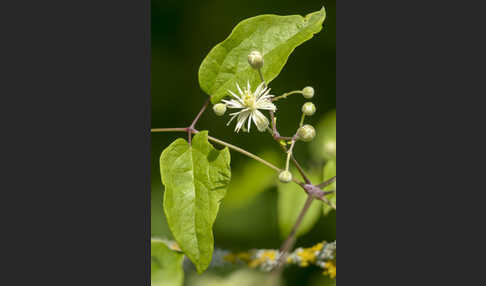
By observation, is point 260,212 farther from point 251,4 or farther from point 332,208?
point 251,4

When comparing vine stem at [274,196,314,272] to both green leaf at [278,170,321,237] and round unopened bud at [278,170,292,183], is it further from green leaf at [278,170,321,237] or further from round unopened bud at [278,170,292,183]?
round unopened bud at [278,170,292,183]

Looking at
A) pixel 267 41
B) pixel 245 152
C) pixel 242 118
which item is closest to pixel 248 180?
pixel 245 152

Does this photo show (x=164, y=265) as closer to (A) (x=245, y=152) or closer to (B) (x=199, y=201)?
(B) (x=199, y=201)

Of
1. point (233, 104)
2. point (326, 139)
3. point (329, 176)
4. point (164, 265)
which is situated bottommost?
point (164, 265)

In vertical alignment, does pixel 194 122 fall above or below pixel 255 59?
below

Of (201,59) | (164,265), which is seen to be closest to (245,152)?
(201,59)

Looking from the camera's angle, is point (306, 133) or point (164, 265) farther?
point (164, 265)
